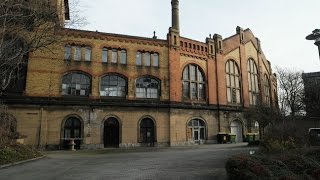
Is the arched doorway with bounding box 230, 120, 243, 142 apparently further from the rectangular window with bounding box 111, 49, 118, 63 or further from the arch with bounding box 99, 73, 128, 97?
the rectangular window with bounding box 111, 49, 118, 63

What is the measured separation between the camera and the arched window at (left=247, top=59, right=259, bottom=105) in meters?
44.3

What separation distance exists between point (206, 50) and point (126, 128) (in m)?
14.3

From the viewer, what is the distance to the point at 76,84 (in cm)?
3180

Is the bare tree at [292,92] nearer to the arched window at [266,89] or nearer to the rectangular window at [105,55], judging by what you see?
the arched window at [266,89]

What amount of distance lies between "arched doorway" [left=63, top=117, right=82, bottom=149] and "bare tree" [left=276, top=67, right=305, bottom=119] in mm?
27456

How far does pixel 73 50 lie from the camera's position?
32094mm

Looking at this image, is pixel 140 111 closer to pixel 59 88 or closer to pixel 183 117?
pixel 183 117

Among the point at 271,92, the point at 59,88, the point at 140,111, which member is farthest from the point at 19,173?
the point at 271,92

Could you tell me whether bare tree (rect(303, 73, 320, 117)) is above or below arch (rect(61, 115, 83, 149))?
above

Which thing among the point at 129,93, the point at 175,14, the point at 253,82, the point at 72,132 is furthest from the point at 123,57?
the point at 253,82

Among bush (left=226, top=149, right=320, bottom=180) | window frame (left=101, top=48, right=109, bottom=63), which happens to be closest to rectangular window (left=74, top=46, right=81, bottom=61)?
window frame (left=101, top=48, right=109, bottom=63)

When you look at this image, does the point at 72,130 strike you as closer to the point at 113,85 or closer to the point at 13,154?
the point at 113,85

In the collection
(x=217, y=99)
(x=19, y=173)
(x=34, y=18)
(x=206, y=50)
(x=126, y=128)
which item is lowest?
(x=19, y=173)

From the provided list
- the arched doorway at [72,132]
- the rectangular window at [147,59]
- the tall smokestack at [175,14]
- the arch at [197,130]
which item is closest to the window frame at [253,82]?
Result: the arch at [197,130]
